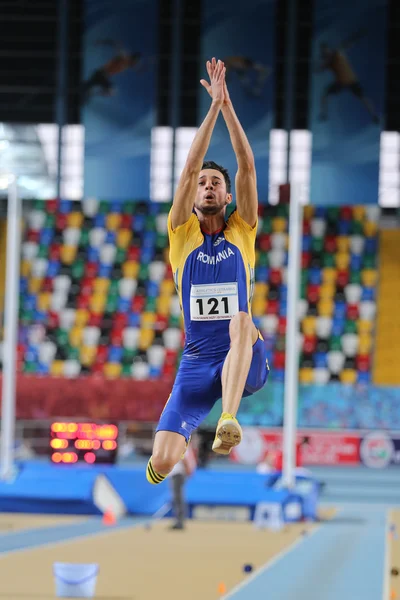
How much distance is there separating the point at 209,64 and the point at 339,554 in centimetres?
765

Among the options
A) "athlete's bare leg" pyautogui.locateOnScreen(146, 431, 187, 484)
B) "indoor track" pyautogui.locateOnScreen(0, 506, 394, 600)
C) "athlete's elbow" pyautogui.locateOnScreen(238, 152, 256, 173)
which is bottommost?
"indoor track" pyautogui.locateOnScreen(0, 506, 394, 600)

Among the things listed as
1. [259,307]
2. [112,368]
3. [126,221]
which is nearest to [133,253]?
[126,221]

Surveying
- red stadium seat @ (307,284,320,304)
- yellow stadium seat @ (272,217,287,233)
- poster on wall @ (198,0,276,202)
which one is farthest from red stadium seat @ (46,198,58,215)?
red stadium seat @ (307,284,320,304)

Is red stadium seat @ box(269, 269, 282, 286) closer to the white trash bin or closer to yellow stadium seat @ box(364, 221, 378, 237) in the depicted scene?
yellow stadium seat @ box(364, 221, 378, 237)

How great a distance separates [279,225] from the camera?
29156 mm

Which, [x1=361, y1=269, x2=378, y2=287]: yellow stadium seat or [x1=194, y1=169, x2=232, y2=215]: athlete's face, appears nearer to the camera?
[x1=194, y1=169, x2=232, y2=215]: athlete's face

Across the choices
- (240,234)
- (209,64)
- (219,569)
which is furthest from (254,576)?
(209,64)

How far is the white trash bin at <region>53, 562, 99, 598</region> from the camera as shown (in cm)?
810

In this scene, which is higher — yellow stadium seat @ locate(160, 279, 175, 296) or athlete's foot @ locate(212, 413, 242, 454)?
yellow stadium seat @ locate(160, 279, 175, 296)

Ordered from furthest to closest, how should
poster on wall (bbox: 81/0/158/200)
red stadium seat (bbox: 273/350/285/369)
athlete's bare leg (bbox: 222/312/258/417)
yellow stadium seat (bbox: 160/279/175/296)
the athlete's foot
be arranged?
yellow stadium seat (bbox: 160/279/175/296), poster on wall (bbox: 81/0/158/200), red stadium seat (bbox: 273/350/285/369), athlete's bare leg (bbox: 222/312/258/417), the athlete's foot

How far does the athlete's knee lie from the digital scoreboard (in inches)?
454

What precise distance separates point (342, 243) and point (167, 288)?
4746 mm

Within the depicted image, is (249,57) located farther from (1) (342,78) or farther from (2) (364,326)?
(2) (364,326)

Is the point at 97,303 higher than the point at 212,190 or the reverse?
the reverse
